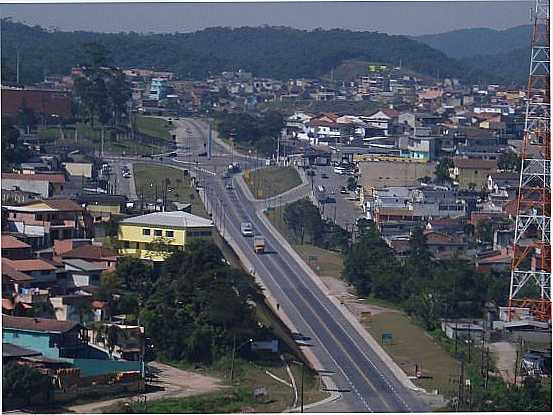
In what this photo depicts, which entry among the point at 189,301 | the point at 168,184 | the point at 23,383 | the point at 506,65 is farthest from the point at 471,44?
the point at 23,383

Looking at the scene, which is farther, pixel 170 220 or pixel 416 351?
pixel 170 220

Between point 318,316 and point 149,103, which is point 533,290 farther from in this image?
point 149,103

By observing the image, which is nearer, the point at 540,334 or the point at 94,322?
the point at 94,322

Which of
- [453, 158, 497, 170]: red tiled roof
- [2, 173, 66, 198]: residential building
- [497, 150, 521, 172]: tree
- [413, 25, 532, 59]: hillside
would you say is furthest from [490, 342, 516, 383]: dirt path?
[413, 25, 532, 59]: hillside

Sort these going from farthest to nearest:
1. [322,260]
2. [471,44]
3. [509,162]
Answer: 1. [471,44]
2. [509,162]
3. [322,260]

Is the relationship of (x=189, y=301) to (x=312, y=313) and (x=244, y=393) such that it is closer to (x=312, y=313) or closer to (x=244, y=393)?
(x=244, y=393)

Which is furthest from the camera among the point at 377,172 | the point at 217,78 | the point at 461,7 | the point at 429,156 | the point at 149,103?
the point at 217,78

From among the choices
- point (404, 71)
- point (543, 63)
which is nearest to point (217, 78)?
point (404, 71)

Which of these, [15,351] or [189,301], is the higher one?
[189,301]
